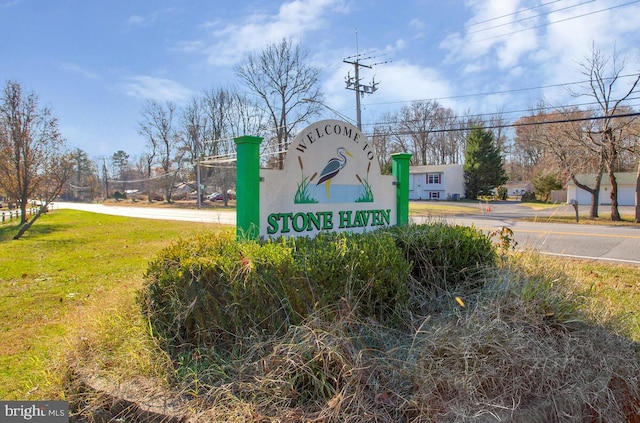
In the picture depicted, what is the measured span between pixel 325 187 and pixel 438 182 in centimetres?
5337

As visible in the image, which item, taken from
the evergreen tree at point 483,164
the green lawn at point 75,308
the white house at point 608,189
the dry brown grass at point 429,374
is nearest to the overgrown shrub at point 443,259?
the dry brown grass at point 429,374

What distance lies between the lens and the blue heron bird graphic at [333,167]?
15.7 feet

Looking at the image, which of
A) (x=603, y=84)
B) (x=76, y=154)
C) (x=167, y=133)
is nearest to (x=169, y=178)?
(x=167, y=133)

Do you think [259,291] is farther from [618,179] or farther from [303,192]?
[618,179]

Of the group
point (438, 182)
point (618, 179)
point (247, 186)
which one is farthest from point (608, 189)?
point (247, 186)

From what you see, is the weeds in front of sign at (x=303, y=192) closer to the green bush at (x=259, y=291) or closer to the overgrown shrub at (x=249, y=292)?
the green bush at (x=259, y=291)

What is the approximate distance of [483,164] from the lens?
50625 millimetres

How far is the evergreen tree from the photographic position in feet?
167

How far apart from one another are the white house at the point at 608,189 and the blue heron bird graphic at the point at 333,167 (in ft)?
147

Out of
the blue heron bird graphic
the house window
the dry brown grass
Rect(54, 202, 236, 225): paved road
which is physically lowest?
Rect(54, 202, 236, 225): paved road

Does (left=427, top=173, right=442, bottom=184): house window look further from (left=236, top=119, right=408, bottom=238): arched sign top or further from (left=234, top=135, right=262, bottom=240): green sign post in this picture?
(left=234, top=135, right=262, bottom=240): green sign post

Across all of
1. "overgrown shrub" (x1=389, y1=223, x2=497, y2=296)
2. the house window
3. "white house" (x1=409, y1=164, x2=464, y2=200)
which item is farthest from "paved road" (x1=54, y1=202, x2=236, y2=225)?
the house window

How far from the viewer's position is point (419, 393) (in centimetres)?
247

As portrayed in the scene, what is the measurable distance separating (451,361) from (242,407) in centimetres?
137
